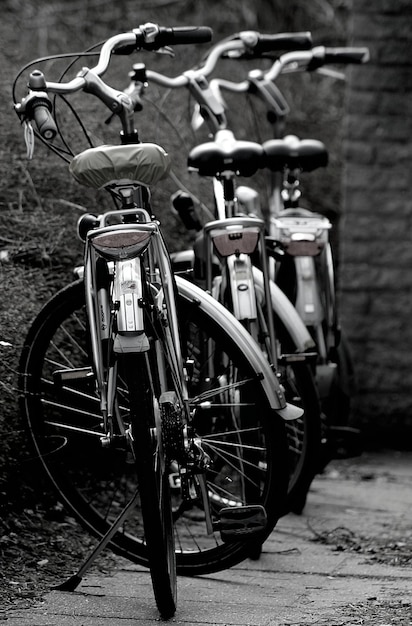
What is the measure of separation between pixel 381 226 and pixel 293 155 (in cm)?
168

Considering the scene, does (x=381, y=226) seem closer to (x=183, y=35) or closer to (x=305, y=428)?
(x=305, y=428)

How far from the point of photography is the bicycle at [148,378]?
3176 mm

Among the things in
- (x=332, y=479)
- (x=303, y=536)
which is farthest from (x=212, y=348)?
(x=332, y=479)

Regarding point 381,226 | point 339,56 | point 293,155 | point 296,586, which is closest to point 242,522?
point 296,586

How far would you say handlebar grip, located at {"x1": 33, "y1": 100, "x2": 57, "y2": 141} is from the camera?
3.22 meters

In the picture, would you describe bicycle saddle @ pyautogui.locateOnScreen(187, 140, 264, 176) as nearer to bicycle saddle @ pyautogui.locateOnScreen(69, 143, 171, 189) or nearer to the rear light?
bicycle saddle @ pyautogui.locateOnScreen(69, 143, 171, 189)

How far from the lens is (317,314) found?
183 inches

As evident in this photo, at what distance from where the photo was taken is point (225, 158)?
412 centimetres

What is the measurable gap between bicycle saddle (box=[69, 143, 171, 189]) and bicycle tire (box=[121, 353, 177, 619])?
0.55 m

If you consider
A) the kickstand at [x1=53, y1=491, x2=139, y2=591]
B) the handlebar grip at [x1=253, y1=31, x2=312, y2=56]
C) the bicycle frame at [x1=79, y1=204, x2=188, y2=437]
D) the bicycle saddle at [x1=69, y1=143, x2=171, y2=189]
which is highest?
the handlebar grip at [x1=253, y1=31, x2=312, y2=56]

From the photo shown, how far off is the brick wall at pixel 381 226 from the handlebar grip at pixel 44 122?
327cm

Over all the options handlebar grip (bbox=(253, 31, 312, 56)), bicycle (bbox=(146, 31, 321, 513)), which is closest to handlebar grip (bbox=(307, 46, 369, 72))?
handlebar grip (bbox=(253, 31, 312, 56))

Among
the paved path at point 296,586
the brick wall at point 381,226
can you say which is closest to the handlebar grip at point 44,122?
the paved path at point 296,586

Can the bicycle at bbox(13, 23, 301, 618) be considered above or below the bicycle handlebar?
below
